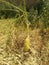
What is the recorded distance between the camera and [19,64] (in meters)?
3.74

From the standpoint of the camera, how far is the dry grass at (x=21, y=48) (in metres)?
3.83

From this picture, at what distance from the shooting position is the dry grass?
3834 millimetres

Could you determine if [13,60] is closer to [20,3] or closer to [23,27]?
[23,27]

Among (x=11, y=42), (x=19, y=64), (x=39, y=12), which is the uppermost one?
(x=39, y=12)

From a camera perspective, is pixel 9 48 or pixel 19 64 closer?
pixel 19 64

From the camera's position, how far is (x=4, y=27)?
478 cm

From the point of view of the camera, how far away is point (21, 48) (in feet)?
13.3

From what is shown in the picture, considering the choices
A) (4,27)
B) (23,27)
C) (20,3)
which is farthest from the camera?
(20,3)

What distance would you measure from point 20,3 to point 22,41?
144 cm

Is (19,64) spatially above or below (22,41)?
below

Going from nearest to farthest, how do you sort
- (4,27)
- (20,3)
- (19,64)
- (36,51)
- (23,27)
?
(19,64)
(36,51)
(23,27)
(4,27)
(20,3)

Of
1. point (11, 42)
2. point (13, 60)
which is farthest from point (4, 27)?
point (13, 60)

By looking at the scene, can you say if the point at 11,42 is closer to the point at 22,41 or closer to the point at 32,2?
the point at 22,41

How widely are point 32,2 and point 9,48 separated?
1619 millimetres
